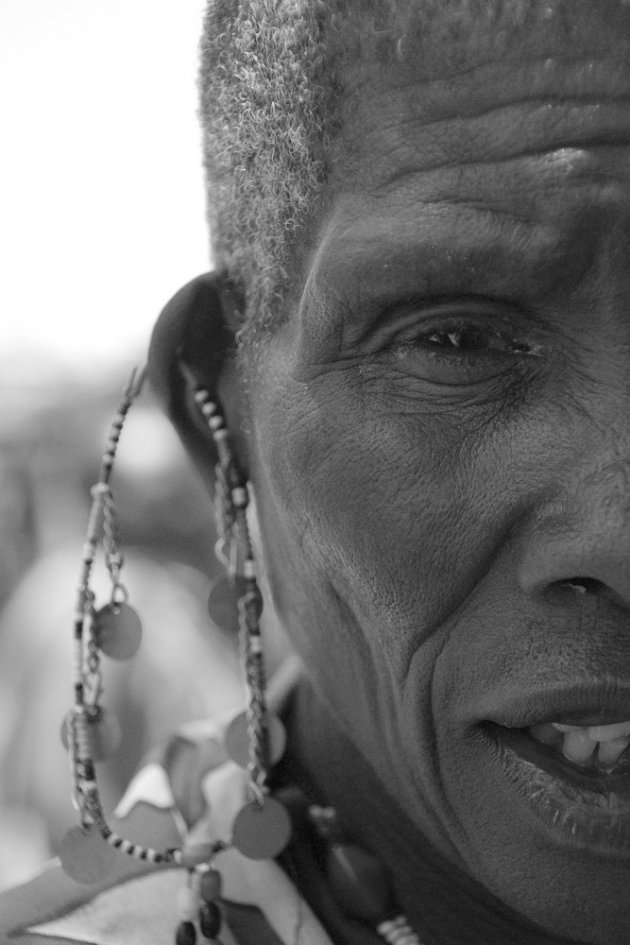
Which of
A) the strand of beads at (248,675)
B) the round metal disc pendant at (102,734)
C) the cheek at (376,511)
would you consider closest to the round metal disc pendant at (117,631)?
the round metal disc pendant at (102,734)

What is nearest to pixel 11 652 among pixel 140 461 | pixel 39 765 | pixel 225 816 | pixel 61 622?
pixel 61 622

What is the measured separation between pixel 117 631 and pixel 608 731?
0.98 metres

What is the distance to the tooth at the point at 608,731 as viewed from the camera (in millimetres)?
1870

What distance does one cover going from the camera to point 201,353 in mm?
2383

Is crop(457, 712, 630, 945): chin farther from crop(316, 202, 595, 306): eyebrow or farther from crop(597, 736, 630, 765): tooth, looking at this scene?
crop(316, 202, 595, 306): eyebrow

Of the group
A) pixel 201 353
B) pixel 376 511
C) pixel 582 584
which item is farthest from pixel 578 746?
pixel 201 353

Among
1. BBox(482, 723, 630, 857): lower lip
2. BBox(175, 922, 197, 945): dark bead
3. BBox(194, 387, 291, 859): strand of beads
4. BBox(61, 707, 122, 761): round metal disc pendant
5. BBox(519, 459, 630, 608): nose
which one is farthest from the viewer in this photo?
BBox(61, 707, 122, 761): round metal disc pendant

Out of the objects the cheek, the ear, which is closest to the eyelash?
the cheek

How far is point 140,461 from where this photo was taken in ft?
19.1

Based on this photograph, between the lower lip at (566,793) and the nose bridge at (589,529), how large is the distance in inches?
11.4

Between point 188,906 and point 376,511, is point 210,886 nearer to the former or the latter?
point 188,906

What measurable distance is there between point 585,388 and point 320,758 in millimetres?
987

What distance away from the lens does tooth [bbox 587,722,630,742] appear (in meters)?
1.87

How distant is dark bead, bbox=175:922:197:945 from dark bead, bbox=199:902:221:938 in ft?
0.06
